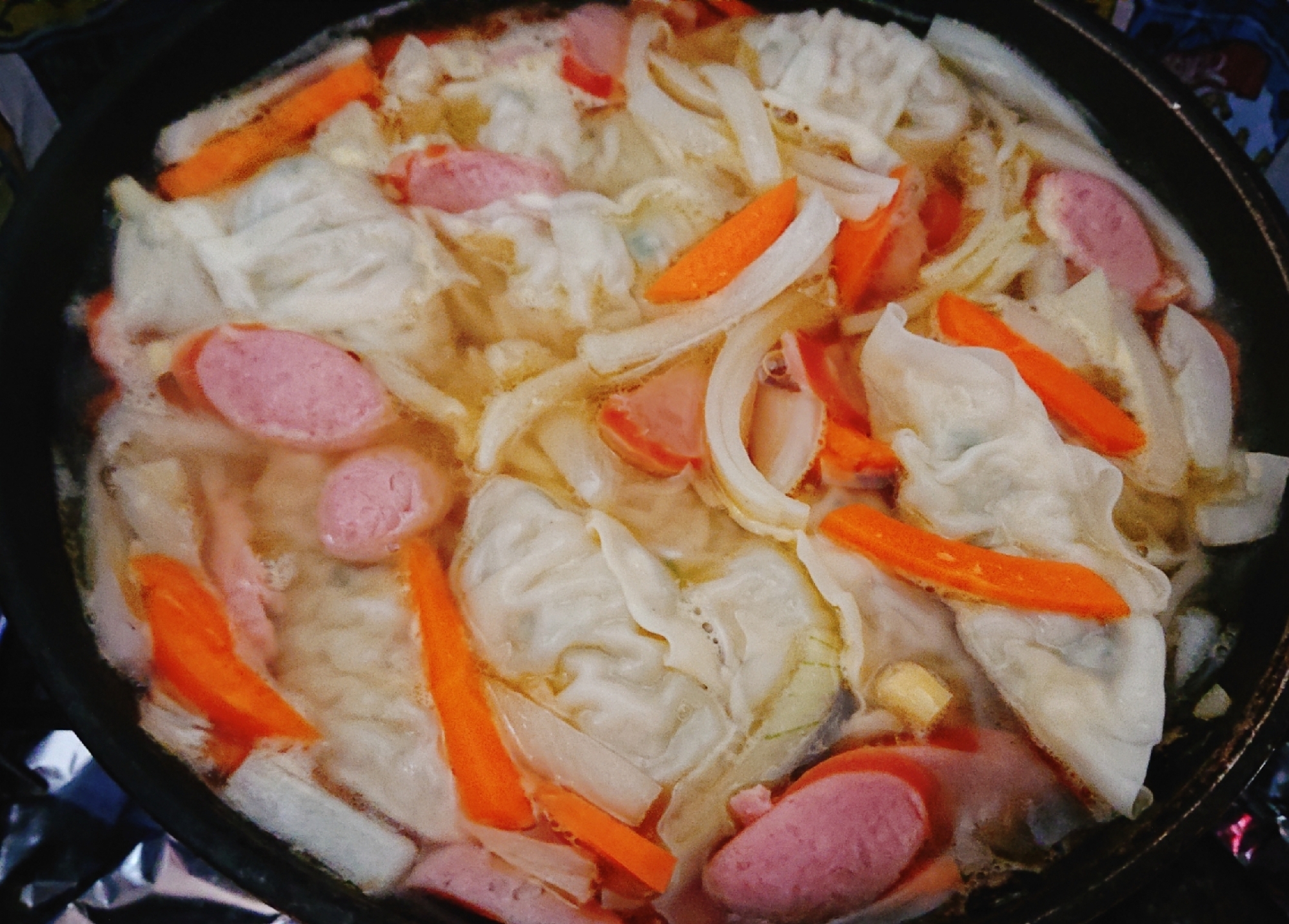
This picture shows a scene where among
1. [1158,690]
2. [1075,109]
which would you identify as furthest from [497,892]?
[1075,109]

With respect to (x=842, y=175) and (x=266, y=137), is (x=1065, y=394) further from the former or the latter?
(x=266, y=137)

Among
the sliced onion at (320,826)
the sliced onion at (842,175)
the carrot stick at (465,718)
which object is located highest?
the sliced onion at (842,175)

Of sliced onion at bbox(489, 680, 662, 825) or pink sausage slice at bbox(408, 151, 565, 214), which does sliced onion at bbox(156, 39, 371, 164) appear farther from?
sliced onion at bbox(489, 680, 662, 825)

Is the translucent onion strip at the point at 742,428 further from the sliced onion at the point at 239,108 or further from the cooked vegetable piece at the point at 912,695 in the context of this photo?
the sliced onion at the point at 239,108

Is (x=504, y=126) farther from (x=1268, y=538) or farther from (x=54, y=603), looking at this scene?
(x=1268, y=538)

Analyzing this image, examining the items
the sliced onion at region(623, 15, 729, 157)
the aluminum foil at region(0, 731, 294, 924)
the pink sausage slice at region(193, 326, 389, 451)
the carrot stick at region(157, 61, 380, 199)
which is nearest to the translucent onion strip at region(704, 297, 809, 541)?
the sliced onion at region(623, 15, 729, 157)

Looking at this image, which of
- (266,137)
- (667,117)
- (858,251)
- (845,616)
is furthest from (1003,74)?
(266,137)

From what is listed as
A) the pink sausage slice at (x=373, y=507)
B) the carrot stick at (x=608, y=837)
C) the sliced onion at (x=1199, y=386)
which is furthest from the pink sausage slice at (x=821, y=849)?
the sliced onion at (x=1199, y=386)
